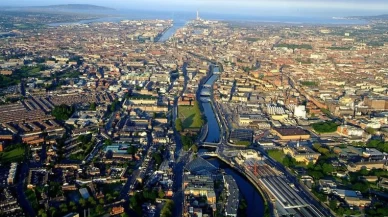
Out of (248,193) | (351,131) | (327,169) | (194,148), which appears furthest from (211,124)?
(248,193)

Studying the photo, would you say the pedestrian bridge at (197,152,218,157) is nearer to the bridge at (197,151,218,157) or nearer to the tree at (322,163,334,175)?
the bridge at (197,151,218,157)

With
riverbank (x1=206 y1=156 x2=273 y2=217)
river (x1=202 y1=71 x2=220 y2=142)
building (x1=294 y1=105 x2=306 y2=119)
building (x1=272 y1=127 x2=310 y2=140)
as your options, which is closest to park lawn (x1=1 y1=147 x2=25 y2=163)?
river (x1=202 y1=71 x2=220 y2=142)

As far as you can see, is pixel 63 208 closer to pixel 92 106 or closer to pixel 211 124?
pixel 211 124

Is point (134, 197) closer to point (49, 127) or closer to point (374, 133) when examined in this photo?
point (49, 127)

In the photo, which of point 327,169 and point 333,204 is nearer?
point 333,204

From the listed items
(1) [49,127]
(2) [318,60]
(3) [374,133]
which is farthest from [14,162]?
(2) [318,60]

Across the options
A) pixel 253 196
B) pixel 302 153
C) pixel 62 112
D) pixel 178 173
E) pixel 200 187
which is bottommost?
pixel 253 196
